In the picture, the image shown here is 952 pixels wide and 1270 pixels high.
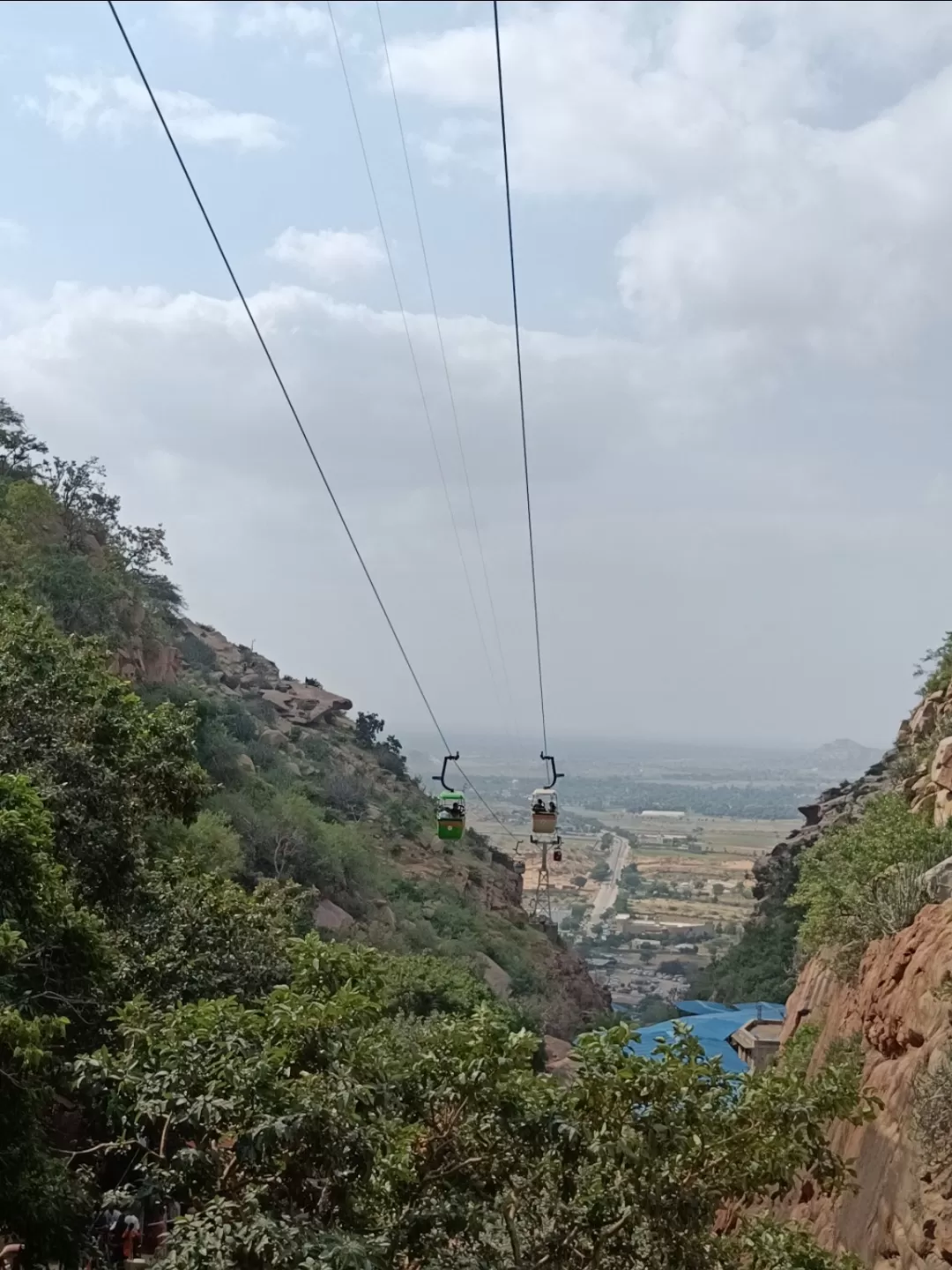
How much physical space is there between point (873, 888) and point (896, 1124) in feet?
15.7

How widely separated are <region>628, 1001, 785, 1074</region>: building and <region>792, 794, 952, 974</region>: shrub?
6424 millimetres

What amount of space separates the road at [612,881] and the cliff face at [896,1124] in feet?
279

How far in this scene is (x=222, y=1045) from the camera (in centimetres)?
650

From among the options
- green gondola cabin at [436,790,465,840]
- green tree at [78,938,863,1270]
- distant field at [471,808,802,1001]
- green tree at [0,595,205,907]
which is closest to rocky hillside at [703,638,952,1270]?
green tree at [78,938,863,1270]

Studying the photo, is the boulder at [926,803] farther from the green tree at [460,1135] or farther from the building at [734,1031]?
the green tree at [460,1135]

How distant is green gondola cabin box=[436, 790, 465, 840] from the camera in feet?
55.1

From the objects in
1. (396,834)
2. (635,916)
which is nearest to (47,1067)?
(396,834)

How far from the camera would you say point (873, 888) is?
42.9 feet

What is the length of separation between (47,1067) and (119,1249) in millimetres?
2659

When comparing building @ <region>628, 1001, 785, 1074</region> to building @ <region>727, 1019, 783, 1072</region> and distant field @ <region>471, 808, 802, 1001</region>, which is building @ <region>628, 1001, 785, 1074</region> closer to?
building @ <region>727, 1019, 783, 1072</region>

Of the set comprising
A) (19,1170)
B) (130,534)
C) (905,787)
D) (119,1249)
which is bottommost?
(119,1249)

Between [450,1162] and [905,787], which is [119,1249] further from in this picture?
[905,787]

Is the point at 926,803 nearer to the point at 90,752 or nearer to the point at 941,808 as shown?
the point at 941,808

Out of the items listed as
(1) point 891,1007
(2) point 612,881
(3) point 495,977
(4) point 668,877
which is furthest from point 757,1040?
(4) point 668,877
